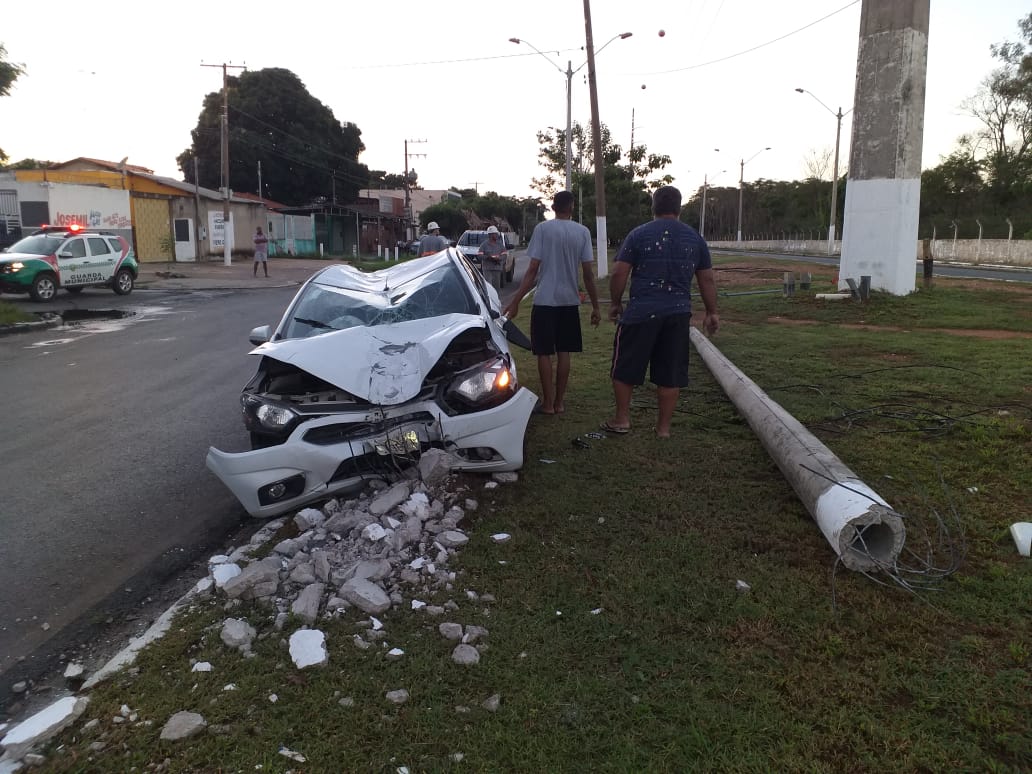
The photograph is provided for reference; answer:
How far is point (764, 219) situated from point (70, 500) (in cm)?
9668

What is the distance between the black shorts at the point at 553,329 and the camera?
20.1 ft

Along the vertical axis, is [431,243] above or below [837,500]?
above

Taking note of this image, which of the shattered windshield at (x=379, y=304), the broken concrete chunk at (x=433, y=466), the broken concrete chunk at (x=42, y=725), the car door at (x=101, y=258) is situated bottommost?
the broken concrete chunk at (x=42, y=725)

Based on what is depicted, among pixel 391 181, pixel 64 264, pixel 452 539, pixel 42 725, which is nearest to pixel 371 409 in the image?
pixel 452 539

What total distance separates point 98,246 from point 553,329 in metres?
17.6

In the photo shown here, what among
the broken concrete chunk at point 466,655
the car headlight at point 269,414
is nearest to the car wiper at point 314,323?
the car headlight at point 269,414

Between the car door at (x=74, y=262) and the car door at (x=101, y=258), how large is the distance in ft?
0.58

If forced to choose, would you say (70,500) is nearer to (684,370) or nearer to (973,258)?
(684,370)

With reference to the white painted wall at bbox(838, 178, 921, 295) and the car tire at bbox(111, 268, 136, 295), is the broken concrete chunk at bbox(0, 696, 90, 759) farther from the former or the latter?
the car tire at bbox(111, 268, 136, 295)

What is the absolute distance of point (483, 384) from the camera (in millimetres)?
4469

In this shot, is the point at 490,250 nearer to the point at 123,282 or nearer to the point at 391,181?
the point at 123,282

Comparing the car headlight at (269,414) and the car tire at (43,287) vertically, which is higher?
the car tire at (43,287)

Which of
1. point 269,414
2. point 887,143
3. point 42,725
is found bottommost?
point 42,725

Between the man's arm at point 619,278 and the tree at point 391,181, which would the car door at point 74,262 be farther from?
the tree at point 391,181
